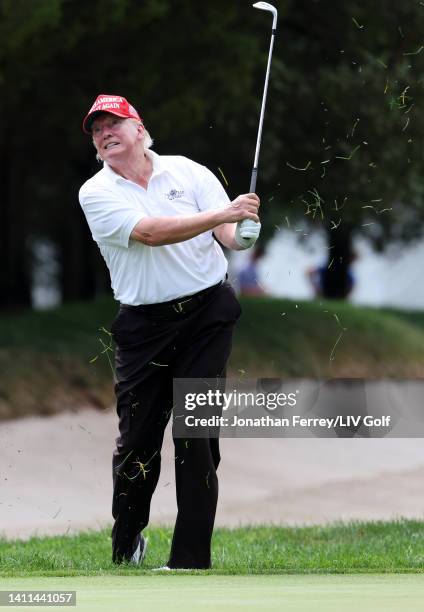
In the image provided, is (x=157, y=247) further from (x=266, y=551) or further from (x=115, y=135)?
(x=266, y=551)

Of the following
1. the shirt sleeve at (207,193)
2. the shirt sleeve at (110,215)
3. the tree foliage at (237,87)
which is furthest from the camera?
the tree foliage at (237,87)

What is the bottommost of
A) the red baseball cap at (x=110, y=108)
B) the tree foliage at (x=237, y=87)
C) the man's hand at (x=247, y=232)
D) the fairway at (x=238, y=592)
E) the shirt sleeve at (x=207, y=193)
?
the fairway at (x=238, y=592)

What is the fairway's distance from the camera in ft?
16.8

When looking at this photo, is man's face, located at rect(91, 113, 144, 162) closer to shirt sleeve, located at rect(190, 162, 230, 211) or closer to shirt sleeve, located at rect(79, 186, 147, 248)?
shirt sleeve, located at rect(79, 186, 147, 248)

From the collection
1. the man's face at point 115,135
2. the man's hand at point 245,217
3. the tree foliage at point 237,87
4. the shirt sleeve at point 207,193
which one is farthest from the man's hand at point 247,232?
the tree foliage at point 237,87

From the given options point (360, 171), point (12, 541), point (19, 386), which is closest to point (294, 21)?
point (360, 171)

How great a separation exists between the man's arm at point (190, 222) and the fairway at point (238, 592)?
1429mm

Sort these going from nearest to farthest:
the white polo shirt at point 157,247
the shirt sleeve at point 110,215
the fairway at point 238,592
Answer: the fairway at point 238,592 → the shirt sleeve at point 110,215 → the white polo shirt at point 157,247

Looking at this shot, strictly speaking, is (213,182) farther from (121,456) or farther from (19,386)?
(19,386)

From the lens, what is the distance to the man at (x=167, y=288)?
6.95 meters

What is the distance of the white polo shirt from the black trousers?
0.36 ft

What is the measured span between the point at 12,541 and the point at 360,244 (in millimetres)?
27796

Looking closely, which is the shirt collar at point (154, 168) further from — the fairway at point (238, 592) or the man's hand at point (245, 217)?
the fairway at point (238, 592)

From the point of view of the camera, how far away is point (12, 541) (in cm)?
930
